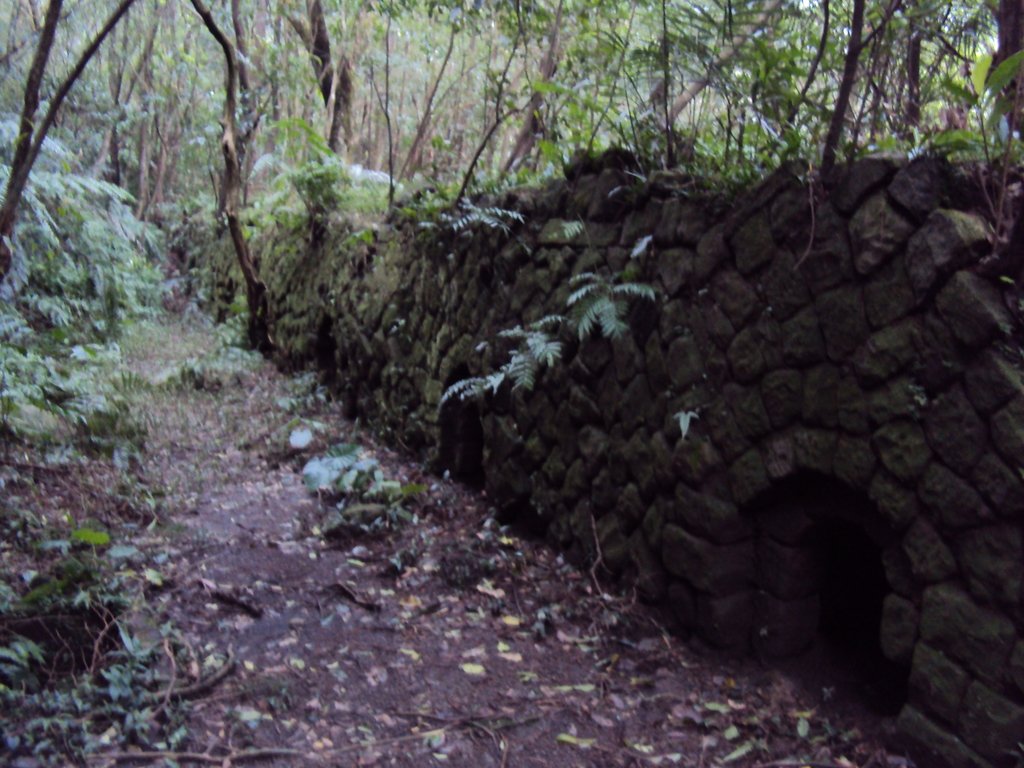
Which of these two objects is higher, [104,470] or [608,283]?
[608,283]

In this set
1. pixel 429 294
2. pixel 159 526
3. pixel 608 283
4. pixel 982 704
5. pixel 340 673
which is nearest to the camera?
pixel 982 704

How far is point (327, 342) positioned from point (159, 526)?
4.10 meters

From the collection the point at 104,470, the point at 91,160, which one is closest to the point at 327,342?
the point at 104,470

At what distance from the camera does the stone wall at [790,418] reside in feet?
8.62

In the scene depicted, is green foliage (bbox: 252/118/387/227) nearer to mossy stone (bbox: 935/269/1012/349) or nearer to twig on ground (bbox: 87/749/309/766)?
twig on ground (bbox: 87/749/309/766)

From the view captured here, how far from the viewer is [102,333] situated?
966 cm

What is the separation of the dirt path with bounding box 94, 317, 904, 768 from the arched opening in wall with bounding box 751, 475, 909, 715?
17cm

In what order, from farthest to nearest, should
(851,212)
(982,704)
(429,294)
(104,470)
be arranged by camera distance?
(429,294), (104,470), (851,212), (982,704)

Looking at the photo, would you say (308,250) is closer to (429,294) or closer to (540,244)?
(429,294)

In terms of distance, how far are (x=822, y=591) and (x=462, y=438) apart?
2893mm

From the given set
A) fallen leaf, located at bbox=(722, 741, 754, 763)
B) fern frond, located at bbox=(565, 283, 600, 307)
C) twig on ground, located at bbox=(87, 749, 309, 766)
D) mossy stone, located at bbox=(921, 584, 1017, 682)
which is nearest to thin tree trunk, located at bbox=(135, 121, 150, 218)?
fern frond, located at bbox=(565, 283, 600, 307)

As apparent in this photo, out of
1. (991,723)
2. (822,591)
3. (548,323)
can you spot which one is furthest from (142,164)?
(991,723)

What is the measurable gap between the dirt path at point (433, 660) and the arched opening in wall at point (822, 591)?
0.17 meters

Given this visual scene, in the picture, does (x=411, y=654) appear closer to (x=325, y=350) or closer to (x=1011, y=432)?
(x=1011, y=432)
